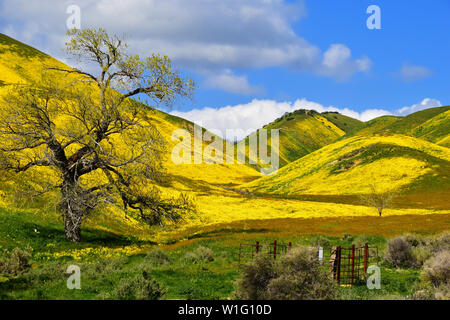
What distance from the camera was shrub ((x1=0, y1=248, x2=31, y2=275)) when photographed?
21594mm

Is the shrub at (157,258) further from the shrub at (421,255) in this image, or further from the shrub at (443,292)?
the shrub at (421,255)

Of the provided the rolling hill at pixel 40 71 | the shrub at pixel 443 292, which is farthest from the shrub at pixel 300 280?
the rolling hill at pixel 40 71

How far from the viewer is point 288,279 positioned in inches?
510

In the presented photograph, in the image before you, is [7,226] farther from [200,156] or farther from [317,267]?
[200,156]

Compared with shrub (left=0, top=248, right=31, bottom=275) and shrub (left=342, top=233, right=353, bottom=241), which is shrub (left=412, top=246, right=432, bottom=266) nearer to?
shrub (left=342, top=233, right=353, bottom=241)

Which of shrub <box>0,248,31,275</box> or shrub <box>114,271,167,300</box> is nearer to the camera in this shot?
shrub <box>114,271,167,300</box>

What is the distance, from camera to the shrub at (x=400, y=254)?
26172mm

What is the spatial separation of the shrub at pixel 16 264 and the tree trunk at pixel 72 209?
23.9 ft

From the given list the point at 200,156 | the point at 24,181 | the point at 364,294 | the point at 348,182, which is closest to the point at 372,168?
the point at 348,182

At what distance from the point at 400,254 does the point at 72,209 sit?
24840 millimetres

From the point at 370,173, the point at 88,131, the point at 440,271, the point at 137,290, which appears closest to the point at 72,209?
the point at 88,131

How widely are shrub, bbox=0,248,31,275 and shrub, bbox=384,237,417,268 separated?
2327cm

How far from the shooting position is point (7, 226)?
1193 inches

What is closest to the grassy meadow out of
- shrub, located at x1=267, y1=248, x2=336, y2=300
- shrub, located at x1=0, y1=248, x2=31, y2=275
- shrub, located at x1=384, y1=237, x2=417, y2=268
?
shrub, located at x1=0, y1=248, x2=31, y2=275
